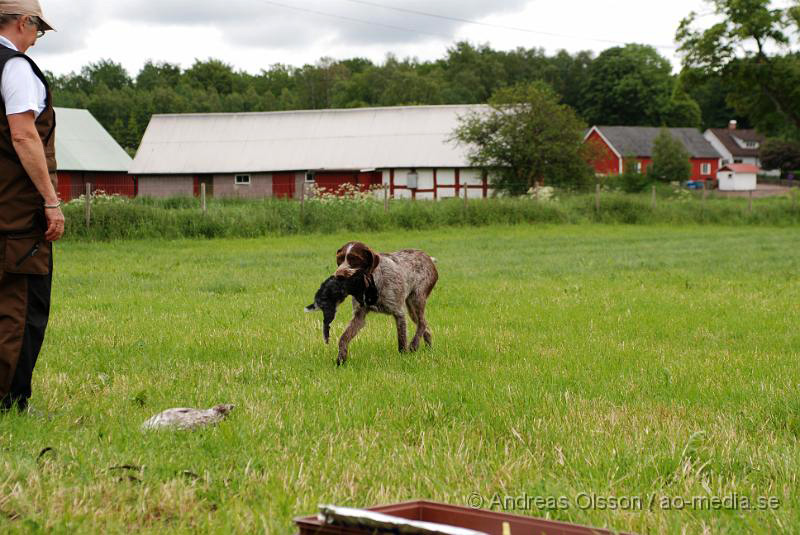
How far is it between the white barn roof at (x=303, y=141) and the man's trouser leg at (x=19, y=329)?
46.8 metres

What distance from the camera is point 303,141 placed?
183 ft

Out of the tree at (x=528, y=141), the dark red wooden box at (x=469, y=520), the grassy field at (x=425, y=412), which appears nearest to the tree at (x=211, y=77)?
the tree at (x=528, y=141)

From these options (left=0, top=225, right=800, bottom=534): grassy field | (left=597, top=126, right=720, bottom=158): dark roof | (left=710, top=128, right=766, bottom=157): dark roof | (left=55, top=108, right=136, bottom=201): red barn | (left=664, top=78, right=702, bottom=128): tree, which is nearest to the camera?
(left=0, top=225, right=800, bottom=534): grassy field

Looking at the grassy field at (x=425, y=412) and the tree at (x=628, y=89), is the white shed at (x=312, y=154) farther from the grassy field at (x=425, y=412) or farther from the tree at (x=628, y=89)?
the tree at (x=628, y=89)

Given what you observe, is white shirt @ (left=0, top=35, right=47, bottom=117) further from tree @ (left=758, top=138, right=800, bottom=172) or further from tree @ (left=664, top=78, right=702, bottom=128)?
tree @ (left=664, top=78, right=702, bottom=128)

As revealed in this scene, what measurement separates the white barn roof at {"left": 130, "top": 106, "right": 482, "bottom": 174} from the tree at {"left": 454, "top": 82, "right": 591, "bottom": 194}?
6456 mm

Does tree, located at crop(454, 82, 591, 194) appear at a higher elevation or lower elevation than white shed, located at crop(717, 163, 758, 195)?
higher

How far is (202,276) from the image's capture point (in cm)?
1631

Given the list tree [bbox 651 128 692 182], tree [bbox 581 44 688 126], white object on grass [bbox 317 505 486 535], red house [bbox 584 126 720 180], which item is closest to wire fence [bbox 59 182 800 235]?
white object on grass [bbox 317 505 486 535]

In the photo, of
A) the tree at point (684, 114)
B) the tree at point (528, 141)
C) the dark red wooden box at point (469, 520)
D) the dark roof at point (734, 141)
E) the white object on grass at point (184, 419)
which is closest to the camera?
the dark red wooden box at point (469, 520)

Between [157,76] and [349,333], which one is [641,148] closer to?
[157,76]

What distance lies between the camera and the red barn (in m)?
46.0

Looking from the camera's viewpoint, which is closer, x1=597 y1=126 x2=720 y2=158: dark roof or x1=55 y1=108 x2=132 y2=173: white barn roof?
x1=55 y1=108 x2=132 y2=173: white barn roof

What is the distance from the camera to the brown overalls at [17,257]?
216 inches
